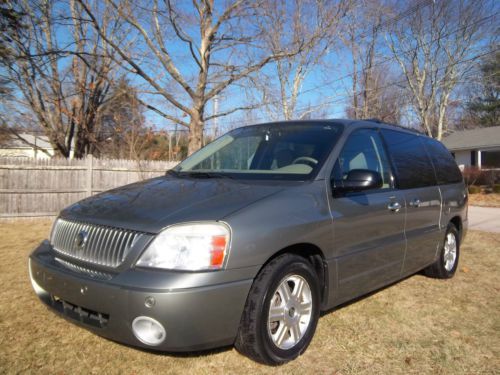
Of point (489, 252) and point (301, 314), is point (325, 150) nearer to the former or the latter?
point (301, 314)

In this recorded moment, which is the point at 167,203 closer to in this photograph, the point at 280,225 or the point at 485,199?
the point at 280,225

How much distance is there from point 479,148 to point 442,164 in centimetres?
2778

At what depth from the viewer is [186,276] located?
91.3 inches

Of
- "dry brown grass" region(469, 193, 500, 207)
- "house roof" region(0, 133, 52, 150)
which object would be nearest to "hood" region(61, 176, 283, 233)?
"house roof" region(0, 133, 52, 150)

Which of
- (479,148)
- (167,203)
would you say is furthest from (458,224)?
(479,148)

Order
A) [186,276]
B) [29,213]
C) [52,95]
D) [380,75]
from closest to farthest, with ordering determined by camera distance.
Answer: [186,276] < [29,213] < [52,95] < [380,75]

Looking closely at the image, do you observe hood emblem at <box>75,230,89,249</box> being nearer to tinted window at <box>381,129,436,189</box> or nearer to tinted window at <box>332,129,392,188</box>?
tinted window at <box>332,129,392,188</box>

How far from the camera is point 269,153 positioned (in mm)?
3859

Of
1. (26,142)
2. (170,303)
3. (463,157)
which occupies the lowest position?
(170,303)

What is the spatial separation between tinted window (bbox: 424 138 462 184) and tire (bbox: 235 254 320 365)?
2.82m

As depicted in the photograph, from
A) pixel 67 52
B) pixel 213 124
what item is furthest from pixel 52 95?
pixel 213 124

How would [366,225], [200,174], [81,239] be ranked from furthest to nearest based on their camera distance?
[200,174], [366,225], [81,239]

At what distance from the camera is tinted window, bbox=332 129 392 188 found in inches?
135

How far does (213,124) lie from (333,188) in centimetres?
2547
